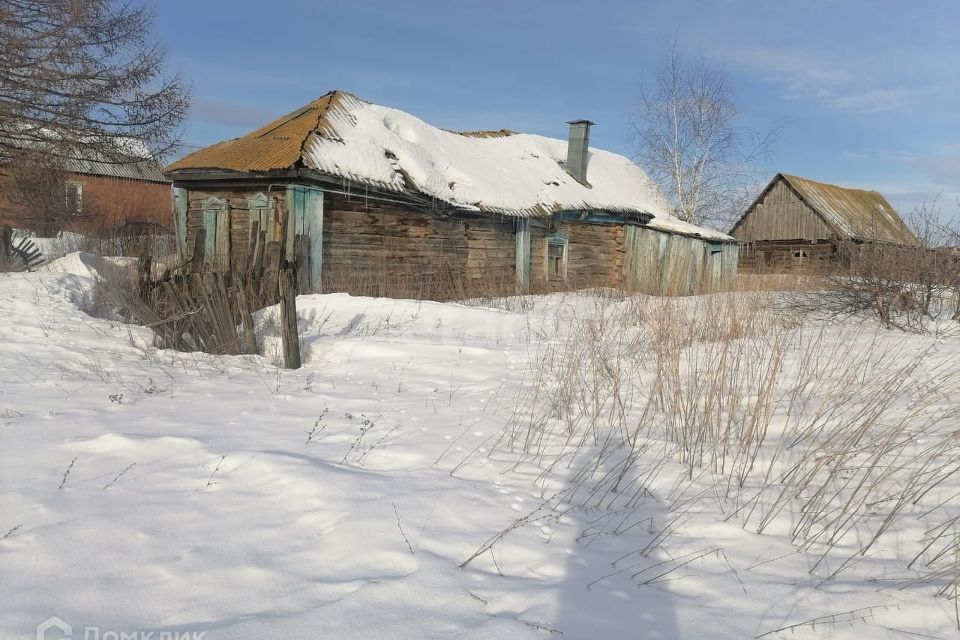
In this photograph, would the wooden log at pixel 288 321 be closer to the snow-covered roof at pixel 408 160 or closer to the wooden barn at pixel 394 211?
the wooden barn at pixel 394 211

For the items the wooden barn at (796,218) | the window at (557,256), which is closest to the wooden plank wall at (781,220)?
the wooden barn at (796,218)

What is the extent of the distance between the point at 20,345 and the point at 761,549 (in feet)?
19.8

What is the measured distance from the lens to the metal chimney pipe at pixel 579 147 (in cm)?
1778

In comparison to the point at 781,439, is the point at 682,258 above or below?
above

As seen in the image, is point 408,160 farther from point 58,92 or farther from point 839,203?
point 839,203

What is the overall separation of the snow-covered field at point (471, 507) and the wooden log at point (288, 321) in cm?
61

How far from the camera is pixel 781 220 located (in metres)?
24.2

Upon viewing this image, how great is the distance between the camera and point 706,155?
22.4 metres

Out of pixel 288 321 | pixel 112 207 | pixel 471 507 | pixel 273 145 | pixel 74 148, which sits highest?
pixel 112 207

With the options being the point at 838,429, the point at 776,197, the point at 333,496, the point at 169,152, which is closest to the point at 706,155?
the point at 776,197

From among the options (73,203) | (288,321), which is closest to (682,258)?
(288,321)

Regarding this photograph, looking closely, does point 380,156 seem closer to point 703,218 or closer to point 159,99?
point 159,99

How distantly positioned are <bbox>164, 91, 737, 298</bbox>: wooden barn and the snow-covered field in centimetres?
340

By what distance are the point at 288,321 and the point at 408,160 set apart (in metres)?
7.24
